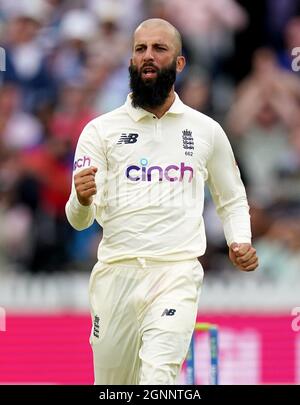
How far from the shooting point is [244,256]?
22.9ft

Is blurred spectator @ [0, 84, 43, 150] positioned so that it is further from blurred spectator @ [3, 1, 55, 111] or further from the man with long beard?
the man with long beard

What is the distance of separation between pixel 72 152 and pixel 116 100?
0.84 metres

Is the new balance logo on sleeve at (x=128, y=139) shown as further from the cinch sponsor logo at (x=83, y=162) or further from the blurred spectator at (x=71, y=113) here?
the blurred spectator at (x=71, y=113)

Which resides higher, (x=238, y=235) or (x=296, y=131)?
(x=296, y=131)

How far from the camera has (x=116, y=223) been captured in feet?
22.9

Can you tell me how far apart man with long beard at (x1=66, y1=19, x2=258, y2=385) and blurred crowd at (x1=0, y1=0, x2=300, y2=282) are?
4.50m

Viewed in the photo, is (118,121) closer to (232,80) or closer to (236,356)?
(236,356)

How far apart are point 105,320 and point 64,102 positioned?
5601mm

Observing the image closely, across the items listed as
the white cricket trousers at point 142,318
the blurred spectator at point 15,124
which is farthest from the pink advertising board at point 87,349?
the white cricket trousers at point 142,318

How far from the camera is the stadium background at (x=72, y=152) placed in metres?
10.5

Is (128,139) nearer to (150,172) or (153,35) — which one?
(150,172)
